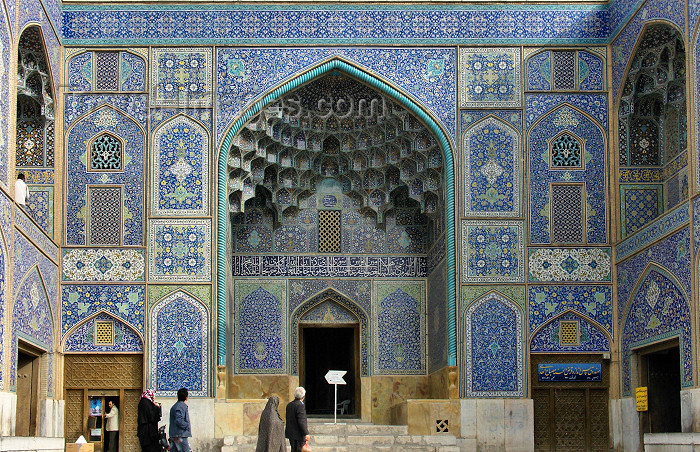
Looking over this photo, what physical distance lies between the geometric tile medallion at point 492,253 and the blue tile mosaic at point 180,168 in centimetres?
339

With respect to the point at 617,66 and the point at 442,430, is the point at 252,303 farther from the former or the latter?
the point at 617,66

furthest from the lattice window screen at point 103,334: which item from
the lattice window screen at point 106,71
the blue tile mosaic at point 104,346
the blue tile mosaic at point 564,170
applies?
the blue tile mosaic at point 564,170

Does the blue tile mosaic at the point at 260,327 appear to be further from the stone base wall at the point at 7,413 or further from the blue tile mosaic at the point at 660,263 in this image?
the blue tile mosaic at the point at 660,263

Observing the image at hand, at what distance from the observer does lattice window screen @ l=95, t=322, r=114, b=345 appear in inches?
517

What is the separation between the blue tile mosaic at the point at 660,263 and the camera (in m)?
11.1

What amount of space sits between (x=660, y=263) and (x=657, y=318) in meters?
0.65

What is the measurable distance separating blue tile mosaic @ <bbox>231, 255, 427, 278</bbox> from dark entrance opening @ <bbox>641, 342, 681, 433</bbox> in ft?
12.3

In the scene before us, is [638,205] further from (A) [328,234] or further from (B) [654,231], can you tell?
(A) [328,234]

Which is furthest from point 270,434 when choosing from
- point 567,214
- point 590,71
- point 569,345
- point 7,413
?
point 590,71

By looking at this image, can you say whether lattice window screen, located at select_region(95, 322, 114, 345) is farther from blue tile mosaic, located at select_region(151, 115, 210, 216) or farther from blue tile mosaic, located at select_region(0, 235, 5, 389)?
blue tile mosaic, located at select_region(0, 235, 5, 389)

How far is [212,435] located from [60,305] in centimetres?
250

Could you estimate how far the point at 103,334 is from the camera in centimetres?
1313

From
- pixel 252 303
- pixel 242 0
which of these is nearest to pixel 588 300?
pixel 252 303

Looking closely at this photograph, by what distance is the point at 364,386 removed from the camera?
14984 mm
